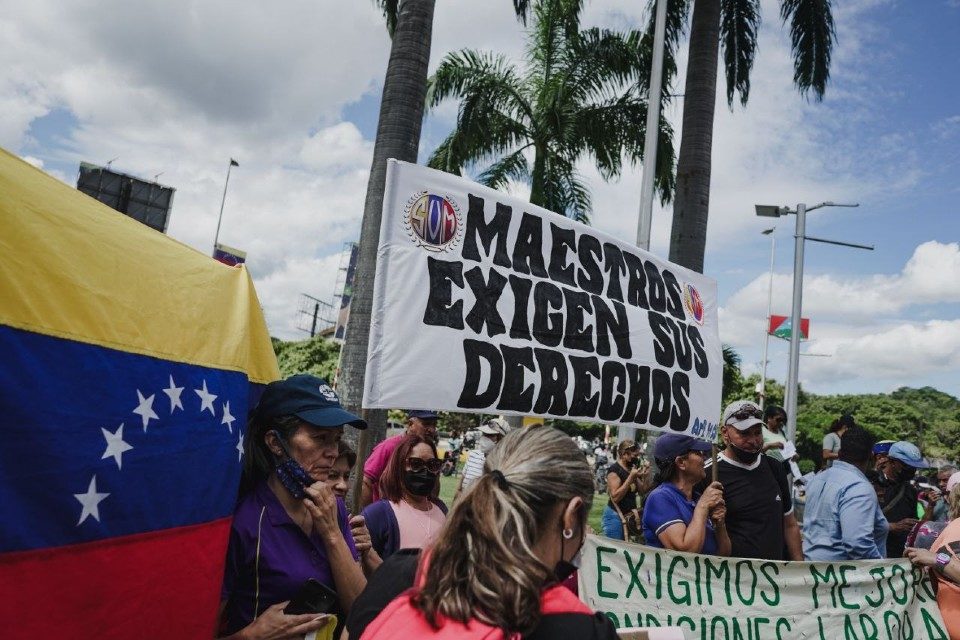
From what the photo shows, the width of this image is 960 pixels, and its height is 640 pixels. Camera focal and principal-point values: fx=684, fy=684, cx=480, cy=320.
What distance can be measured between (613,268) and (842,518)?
232cm

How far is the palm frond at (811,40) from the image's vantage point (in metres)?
10.9

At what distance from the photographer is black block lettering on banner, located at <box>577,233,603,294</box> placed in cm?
423

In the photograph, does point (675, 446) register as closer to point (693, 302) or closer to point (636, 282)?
point (636, 282)

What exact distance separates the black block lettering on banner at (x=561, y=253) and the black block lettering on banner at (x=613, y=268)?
30cm

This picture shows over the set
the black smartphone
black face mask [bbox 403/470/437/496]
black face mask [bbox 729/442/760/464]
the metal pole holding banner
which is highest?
the metal pole holding banner

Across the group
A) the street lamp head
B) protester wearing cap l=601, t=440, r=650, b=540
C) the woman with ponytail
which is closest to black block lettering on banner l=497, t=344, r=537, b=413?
the woman with ponytail

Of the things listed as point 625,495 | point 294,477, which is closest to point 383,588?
point 294,477

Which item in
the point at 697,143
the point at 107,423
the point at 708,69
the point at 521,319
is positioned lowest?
the point at 107,423

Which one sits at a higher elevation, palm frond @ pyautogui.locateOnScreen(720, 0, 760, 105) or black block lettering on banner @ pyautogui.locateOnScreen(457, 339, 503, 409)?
palm frond @ pyautogui.locateOnScreen(720, 0, 760, 105)

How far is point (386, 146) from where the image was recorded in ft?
20.5

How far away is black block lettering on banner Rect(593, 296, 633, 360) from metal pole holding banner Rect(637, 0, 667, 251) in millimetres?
4182

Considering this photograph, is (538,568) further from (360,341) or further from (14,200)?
(360,341)

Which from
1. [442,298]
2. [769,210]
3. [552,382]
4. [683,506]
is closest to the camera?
[442,298]

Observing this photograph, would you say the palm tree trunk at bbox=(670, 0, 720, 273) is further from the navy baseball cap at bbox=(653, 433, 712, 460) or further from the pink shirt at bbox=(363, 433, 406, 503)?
the pink shirt at bbox=(363, 433, 406, 503)
